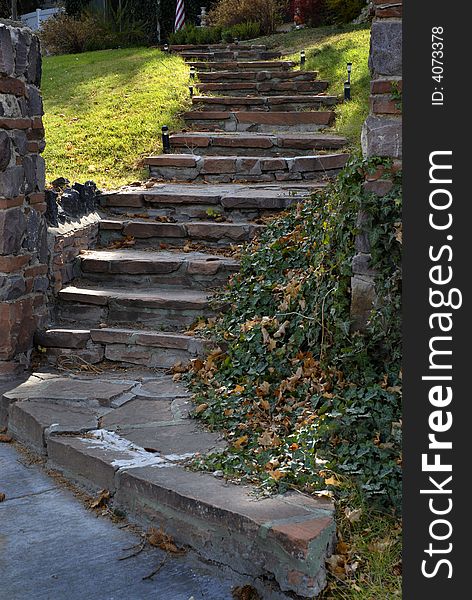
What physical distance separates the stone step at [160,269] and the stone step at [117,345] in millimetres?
663

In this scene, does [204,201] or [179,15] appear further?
[179,15]

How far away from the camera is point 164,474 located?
3785mm

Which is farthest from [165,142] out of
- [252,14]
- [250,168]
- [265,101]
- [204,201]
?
[252,14]

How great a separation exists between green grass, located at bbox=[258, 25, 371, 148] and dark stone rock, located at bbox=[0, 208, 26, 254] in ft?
13.3

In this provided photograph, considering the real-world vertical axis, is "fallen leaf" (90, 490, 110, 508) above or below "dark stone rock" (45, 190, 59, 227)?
below

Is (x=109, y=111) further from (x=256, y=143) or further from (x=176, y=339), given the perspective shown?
(x=176, y=339)

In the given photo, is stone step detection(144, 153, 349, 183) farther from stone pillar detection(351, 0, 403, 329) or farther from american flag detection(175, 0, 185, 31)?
american flag detection(175, 0, 185, 31)

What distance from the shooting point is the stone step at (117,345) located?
5504 millimetres

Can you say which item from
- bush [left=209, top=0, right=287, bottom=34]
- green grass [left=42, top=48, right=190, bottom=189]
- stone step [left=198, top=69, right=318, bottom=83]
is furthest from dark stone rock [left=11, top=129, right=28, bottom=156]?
bush [left=209, top=0, right=287, bottom=34]

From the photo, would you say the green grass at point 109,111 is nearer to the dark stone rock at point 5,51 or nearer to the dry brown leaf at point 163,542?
the dark stone rock at point 5,51

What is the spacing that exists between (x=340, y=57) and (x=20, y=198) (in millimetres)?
7447

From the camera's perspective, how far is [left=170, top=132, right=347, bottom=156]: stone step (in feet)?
28.3

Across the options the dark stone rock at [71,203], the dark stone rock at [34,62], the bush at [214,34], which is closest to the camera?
the dark stone rock at [34,62]

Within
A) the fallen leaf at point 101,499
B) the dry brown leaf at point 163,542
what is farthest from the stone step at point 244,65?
the dry brown leaf at point 163,542
